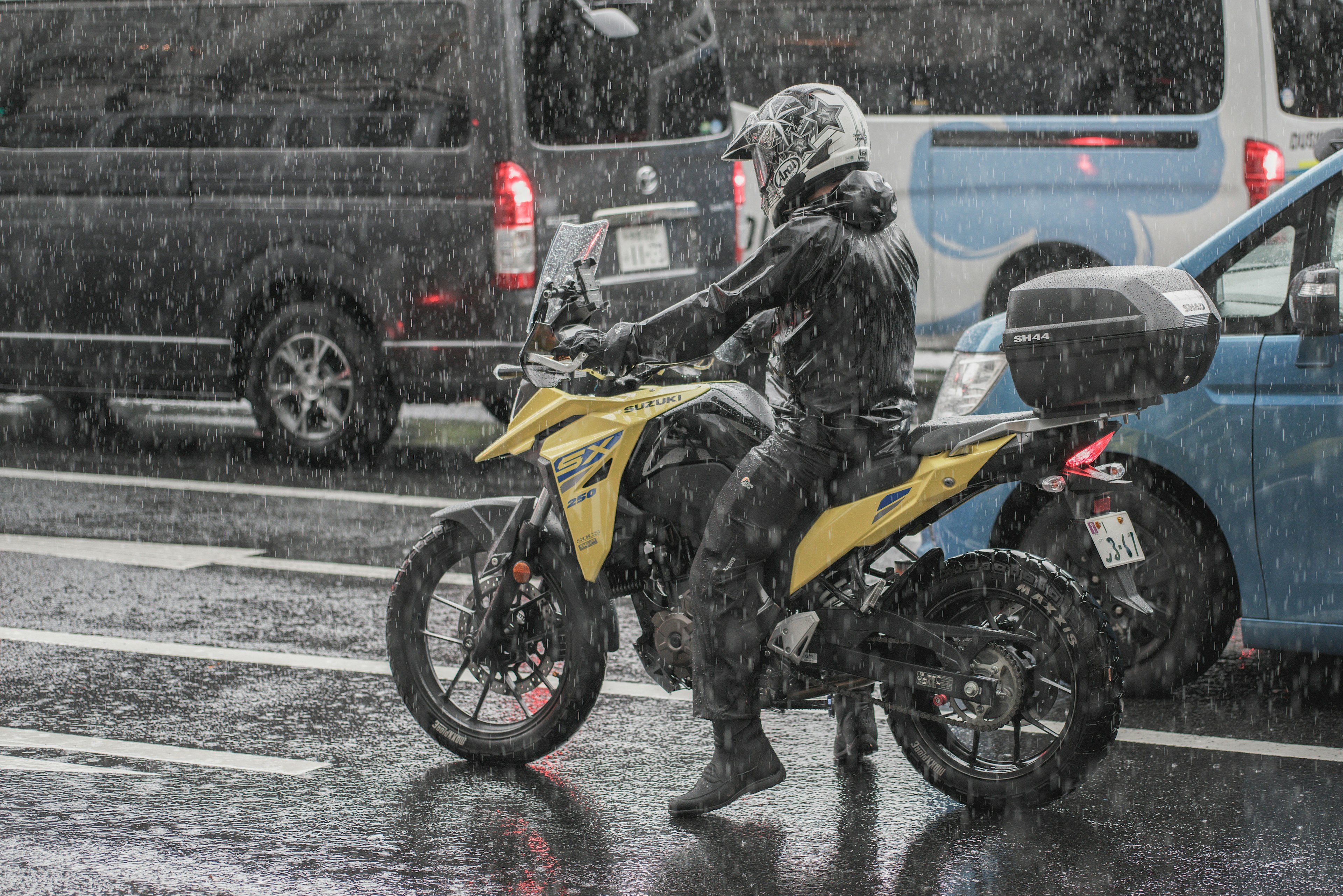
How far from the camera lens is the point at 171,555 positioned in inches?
311

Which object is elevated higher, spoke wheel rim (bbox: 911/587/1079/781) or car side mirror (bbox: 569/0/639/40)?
car side mirror (bbox: 569/0/639/40)

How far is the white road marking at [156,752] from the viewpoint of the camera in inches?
201

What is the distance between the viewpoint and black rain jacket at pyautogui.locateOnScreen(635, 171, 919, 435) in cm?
437

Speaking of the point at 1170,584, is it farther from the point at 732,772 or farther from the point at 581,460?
the point at 581,460

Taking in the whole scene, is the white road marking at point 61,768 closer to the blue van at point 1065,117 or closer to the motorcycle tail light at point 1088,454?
the motorcycle tail light at point 1088,454

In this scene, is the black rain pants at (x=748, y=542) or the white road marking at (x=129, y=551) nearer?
the black rain pants at (x=748, y=542)

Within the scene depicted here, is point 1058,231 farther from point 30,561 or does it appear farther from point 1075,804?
point 1075,804

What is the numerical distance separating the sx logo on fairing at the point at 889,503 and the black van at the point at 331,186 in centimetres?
530

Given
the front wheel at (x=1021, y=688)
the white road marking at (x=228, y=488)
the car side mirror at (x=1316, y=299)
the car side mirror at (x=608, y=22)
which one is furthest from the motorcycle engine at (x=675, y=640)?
the car side mirror at (x=608, y=22)

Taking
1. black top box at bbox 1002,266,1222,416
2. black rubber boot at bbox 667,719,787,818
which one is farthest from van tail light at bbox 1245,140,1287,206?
black rubber boot at bbox 667,719,787,818

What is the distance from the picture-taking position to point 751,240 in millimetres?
12797

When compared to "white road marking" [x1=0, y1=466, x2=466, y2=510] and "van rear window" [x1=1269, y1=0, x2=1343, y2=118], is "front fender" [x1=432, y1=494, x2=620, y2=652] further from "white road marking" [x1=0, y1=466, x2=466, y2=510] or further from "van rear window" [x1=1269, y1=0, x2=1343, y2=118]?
"van rear window" [x1=1269, y1=0, x2=1343, y2=118]

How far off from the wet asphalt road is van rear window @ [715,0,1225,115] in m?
6.56

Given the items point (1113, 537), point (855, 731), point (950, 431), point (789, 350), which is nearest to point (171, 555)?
point (855, 731)
